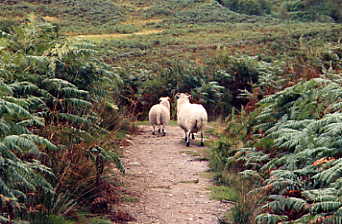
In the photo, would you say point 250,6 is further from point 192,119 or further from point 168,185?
point 168,185

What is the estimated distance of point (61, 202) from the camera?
6.83 m

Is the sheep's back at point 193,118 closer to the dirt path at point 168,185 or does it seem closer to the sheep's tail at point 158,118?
the dirt path at point 168,185

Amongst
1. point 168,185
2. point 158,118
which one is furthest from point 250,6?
point 168,185

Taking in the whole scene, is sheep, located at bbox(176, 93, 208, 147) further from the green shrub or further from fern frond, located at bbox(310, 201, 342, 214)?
the green shrub

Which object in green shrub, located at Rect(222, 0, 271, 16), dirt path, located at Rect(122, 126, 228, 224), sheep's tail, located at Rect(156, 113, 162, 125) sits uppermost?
green shrub, located at Rect(222, 0, 271, 16)

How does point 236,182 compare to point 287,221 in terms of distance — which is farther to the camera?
point 236,182

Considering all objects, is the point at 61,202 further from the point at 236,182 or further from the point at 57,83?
the point at 236,182

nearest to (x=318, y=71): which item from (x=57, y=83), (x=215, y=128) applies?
(x=215, y=128)

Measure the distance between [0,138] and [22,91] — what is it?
2.69m

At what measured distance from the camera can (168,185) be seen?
9453 mm

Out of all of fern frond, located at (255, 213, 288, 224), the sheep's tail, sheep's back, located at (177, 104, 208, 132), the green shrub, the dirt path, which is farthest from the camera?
the green shrub

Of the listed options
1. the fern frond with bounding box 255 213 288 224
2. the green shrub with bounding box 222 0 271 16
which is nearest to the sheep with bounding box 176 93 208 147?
the fern frond with bounding box 255 213 288 224

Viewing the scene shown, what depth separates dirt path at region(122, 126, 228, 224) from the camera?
7.80m

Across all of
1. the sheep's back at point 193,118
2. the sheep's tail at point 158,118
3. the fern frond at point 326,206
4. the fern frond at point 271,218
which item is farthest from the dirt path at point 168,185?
the fern frond at point 326,206
